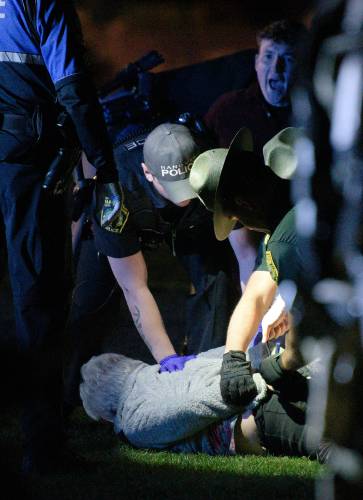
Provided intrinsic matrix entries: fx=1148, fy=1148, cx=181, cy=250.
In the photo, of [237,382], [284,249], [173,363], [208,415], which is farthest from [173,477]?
[284,249]

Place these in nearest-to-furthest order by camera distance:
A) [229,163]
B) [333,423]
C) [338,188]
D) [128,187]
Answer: [338,188] → [333,423] → [229,163] → [128,187]

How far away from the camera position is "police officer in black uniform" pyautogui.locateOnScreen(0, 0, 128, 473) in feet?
11.6

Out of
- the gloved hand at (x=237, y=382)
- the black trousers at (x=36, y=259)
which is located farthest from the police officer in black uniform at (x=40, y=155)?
the gloved hand at (x=237, y=382)

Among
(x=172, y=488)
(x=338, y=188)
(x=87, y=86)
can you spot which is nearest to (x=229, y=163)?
(x=87, y=86)

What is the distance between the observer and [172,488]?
11.5 ft

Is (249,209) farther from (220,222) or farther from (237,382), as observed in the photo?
(237,382)

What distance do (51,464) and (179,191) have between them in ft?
3.94

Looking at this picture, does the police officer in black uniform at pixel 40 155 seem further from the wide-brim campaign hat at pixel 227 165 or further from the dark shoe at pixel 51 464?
the wide-brim campaign hat at pixel 227 165

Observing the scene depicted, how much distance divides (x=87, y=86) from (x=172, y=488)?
126cm

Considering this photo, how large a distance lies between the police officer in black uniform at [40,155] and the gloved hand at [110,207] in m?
0.10

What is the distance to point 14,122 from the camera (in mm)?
3631

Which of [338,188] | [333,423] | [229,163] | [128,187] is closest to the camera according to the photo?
[338,188]

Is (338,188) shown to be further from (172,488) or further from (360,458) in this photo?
(172,488)

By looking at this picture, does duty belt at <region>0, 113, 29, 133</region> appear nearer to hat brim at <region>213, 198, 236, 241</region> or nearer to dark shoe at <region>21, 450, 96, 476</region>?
hat brim at <region>213, 198, 236, 241</region>
